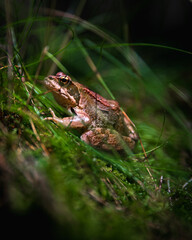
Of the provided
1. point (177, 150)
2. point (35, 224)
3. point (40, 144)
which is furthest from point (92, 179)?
point (177, 150)

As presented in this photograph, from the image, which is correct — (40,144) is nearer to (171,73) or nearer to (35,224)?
(35,224)

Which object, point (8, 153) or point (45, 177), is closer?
point (45, 177)

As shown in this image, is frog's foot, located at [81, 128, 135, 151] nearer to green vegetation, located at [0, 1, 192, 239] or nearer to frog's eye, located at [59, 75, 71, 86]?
green vegetation, located at [0, 1, 192, 239]

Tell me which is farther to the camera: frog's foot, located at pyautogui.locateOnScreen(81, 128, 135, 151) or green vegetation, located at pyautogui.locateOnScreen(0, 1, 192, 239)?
frog's foot, located at pyautogui.locateOnScreen(81, 128, 135, 151)

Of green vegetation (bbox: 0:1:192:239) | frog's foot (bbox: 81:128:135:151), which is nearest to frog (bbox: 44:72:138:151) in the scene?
frog's foot (bbox: 81:128:135:151)

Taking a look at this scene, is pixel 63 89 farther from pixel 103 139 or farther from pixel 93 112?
pixel 103 139

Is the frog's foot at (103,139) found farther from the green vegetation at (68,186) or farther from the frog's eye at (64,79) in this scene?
the frog's eye at (64,79)

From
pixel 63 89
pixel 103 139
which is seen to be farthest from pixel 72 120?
pixel 63 89
